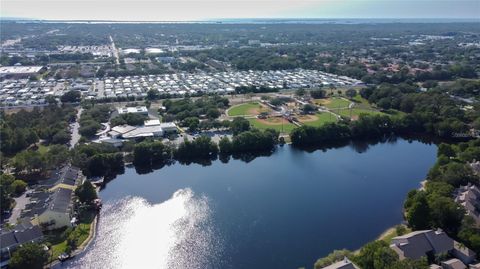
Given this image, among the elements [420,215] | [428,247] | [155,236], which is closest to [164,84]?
[155,236]

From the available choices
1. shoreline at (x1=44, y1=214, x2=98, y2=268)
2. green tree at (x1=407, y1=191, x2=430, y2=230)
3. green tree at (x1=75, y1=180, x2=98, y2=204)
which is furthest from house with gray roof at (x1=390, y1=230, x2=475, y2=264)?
green tree at (x1=75, y1=180, x2=98, y2=204)

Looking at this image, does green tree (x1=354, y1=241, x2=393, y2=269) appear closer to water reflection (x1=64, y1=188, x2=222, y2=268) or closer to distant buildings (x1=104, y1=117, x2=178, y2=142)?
water reflection (x1=64, y1=188, x2=222, y2=268)

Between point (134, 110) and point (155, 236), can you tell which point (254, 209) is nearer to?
point (155, 236)

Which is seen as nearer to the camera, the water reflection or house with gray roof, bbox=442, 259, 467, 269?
house with gray roof, bbox=442, 259, 467, 269

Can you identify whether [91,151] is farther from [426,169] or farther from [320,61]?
[320,61]

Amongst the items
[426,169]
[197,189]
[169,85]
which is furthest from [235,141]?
[169,85]

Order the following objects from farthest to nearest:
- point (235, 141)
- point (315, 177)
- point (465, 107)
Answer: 1. point (465, 107)
2. point (235, 141)
3. point (315, 177)
